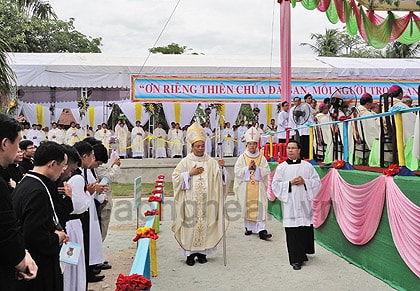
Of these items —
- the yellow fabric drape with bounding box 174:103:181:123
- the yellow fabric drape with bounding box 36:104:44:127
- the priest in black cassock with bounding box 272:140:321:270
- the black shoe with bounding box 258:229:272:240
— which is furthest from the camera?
the yellow fabric drape with bounding box 174:103:181:123

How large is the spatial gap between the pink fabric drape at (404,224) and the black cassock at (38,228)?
327 cm

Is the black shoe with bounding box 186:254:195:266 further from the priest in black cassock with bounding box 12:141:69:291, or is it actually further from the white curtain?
the white curtain

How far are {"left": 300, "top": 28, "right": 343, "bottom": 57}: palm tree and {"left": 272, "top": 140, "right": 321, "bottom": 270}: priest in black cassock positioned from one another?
1204 inches

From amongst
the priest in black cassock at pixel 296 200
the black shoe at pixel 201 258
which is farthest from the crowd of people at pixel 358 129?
the black shoe at pixel 201 258

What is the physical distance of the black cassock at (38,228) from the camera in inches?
118

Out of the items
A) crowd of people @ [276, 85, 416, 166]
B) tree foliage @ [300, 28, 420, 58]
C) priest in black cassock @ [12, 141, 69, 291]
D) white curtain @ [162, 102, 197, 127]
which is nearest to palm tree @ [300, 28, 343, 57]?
tree foliage @ [300, 28, 420, 58]

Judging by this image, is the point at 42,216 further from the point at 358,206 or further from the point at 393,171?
the point at 358,206

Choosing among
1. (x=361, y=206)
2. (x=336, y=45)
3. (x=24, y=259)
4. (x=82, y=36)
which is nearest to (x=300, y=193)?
(x=361, y=206)

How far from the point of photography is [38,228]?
2.99 m

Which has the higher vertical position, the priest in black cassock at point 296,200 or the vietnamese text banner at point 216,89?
the vietnamese text banner at point 216,89

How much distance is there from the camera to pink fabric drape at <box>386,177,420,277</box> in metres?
4.54

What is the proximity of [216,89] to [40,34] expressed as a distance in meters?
16.7

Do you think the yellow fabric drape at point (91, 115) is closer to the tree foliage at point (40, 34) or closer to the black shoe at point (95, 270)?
the tree foliage at point (40, 34)

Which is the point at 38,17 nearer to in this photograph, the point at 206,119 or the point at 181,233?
the point at 206,119
